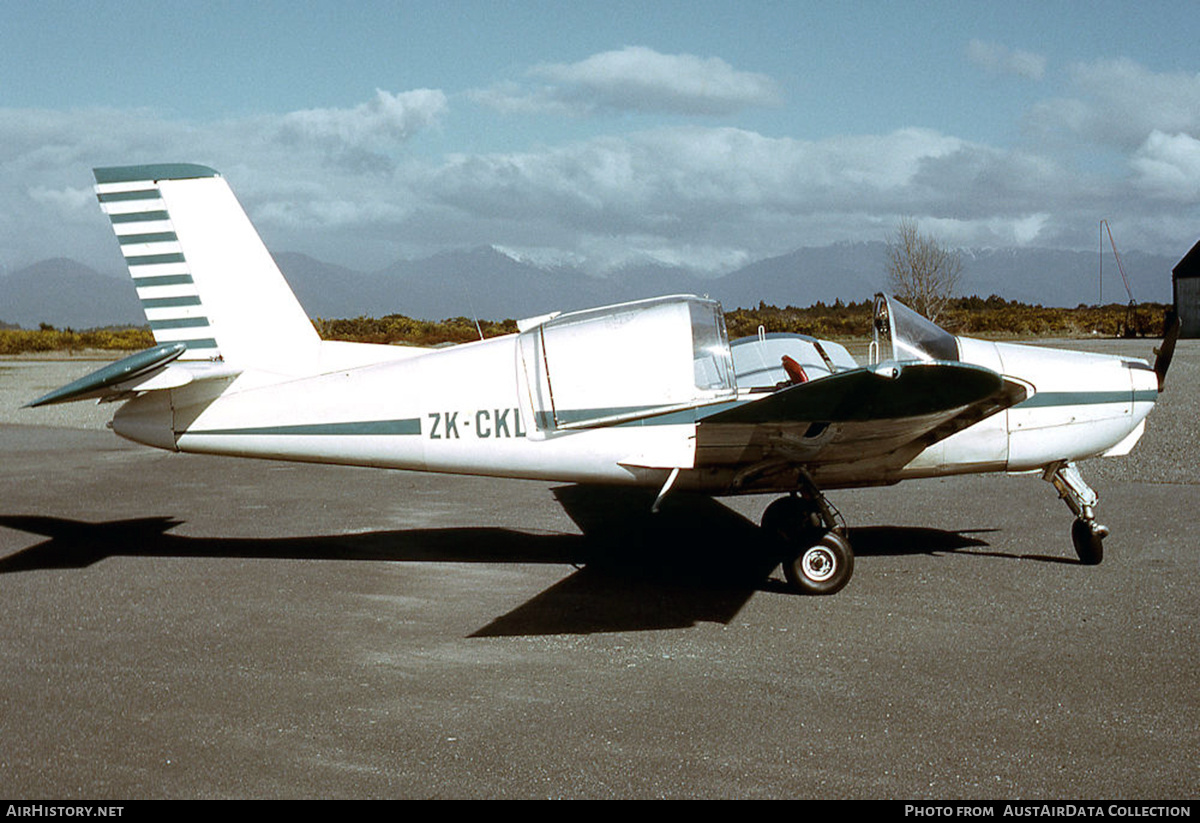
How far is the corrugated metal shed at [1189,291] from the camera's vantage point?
59.0 metres

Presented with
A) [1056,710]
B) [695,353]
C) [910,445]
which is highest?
[695,353]

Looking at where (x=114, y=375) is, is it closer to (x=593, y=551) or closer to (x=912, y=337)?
(x=593, y=551)

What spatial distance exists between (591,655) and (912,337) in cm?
333

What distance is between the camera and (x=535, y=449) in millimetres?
6805

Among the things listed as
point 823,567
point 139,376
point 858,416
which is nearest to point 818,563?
point 823,567

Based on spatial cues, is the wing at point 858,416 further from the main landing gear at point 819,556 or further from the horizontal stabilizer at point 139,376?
the horizontal stabilizer at point 139,376

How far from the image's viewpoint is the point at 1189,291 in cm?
6169

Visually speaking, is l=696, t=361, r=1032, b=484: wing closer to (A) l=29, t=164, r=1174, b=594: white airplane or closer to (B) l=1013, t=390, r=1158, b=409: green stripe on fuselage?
(A) l=29, t=164, r=1174, b=594: white airplane

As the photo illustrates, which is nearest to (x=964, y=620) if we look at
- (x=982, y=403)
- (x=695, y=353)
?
(x=982, y=403)

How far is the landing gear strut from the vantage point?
699 centimetres

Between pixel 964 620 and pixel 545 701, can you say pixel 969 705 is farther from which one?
pixel 545 701

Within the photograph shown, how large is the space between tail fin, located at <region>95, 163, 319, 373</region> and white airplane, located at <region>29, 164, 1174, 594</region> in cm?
1

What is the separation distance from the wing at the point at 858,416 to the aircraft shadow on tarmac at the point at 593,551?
3.27 feet

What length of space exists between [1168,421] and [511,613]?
14.0m
